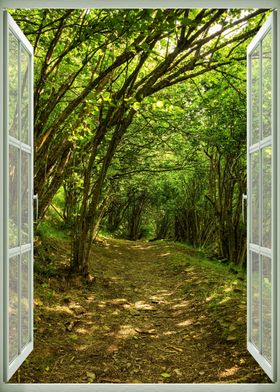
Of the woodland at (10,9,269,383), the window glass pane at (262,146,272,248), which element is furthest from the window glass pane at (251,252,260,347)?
the woodland at (10,9,269,383)

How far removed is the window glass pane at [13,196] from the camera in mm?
2318

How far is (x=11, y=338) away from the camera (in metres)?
2.32

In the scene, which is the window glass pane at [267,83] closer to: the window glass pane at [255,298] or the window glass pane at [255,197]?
the window glass pane at [255,197]

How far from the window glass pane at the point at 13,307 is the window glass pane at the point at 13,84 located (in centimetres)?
75

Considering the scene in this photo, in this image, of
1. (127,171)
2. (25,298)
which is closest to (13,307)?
(25,298)

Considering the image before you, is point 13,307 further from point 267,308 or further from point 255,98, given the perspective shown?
point 255,98

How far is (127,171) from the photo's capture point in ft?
30.1

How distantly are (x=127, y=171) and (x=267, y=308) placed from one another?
6981mm

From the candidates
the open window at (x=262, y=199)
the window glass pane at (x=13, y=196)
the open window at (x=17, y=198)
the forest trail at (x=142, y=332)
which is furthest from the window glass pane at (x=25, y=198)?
the open window at (x=262, y=199)

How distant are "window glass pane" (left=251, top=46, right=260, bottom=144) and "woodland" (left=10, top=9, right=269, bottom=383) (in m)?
0.49
